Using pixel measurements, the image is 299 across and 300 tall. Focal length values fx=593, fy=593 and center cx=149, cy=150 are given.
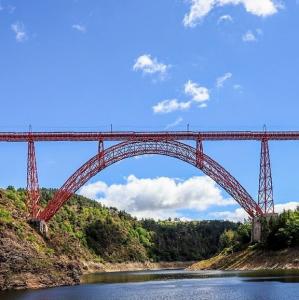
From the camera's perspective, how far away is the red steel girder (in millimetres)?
84500

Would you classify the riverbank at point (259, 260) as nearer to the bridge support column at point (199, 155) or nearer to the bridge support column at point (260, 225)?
the bridge support column at point (260, 225)

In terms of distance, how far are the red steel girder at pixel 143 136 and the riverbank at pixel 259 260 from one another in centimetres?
1652

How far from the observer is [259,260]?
280ft

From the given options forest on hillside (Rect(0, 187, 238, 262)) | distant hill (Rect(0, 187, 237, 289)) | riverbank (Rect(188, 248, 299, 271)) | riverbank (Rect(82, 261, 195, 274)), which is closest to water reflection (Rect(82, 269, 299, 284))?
distant hill (Rect(0, 187, 237, 289))

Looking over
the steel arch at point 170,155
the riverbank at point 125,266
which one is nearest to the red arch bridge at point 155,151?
the steel arch at point 170,155

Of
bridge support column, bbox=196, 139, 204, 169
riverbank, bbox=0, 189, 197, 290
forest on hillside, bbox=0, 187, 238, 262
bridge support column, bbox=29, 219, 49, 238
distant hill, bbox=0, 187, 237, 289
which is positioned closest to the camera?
riverbank, bbox=0, 189, 197, 290

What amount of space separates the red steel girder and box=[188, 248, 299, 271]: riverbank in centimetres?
1652

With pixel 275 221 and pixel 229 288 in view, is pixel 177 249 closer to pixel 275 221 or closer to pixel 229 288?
pixel 275 221

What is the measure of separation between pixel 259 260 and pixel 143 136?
80.3ft

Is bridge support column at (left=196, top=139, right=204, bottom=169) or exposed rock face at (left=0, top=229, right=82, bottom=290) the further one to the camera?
bridge support column at (left=196, top=139, right=204, bottom=169)

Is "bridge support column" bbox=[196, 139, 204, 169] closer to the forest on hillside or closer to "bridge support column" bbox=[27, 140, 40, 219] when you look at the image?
"bridge support column" bbox=[27, 140, 40, 219]

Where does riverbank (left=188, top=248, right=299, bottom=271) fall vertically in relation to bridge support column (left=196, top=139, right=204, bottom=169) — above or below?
below

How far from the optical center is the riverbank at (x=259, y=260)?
264ft

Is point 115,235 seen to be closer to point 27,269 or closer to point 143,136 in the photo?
point 143,136
